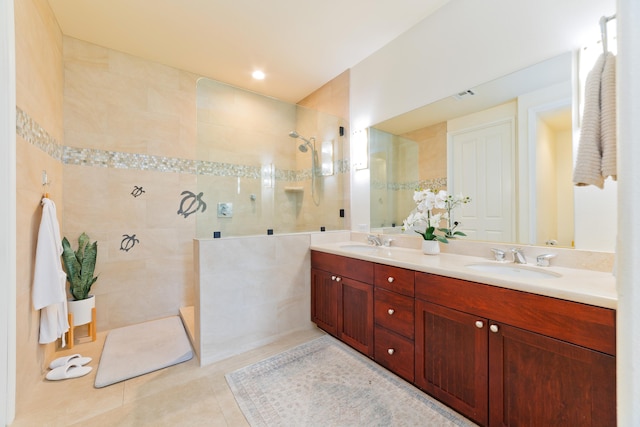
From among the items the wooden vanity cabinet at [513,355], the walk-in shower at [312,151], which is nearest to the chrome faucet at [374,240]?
the walk-in shower at [312,151]

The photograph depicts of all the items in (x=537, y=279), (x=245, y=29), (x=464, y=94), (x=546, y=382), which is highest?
(x=245, y=29)

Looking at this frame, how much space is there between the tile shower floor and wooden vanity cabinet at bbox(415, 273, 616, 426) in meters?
1.15

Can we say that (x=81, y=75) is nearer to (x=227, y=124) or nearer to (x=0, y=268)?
(x=227, y=124)

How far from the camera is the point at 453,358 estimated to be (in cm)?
135

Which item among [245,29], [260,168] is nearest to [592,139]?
[260,168]

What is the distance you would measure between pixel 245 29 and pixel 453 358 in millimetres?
2829

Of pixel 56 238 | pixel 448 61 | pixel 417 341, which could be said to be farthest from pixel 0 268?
→ pixel 448 61

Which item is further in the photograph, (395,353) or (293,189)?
(293,189)

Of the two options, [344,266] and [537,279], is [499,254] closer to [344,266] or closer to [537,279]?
[537,279]

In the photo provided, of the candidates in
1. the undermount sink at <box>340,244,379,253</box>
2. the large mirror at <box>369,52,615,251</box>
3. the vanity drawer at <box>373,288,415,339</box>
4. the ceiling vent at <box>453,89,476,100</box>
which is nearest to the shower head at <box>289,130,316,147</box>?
the large mirror at <box>369,52,615,251</box>

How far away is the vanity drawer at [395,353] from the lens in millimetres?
1561

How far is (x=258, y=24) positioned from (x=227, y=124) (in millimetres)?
860

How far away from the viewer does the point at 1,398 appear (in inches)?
51.4

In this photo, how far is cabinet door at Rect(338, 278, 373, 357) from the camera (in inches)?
72.7
